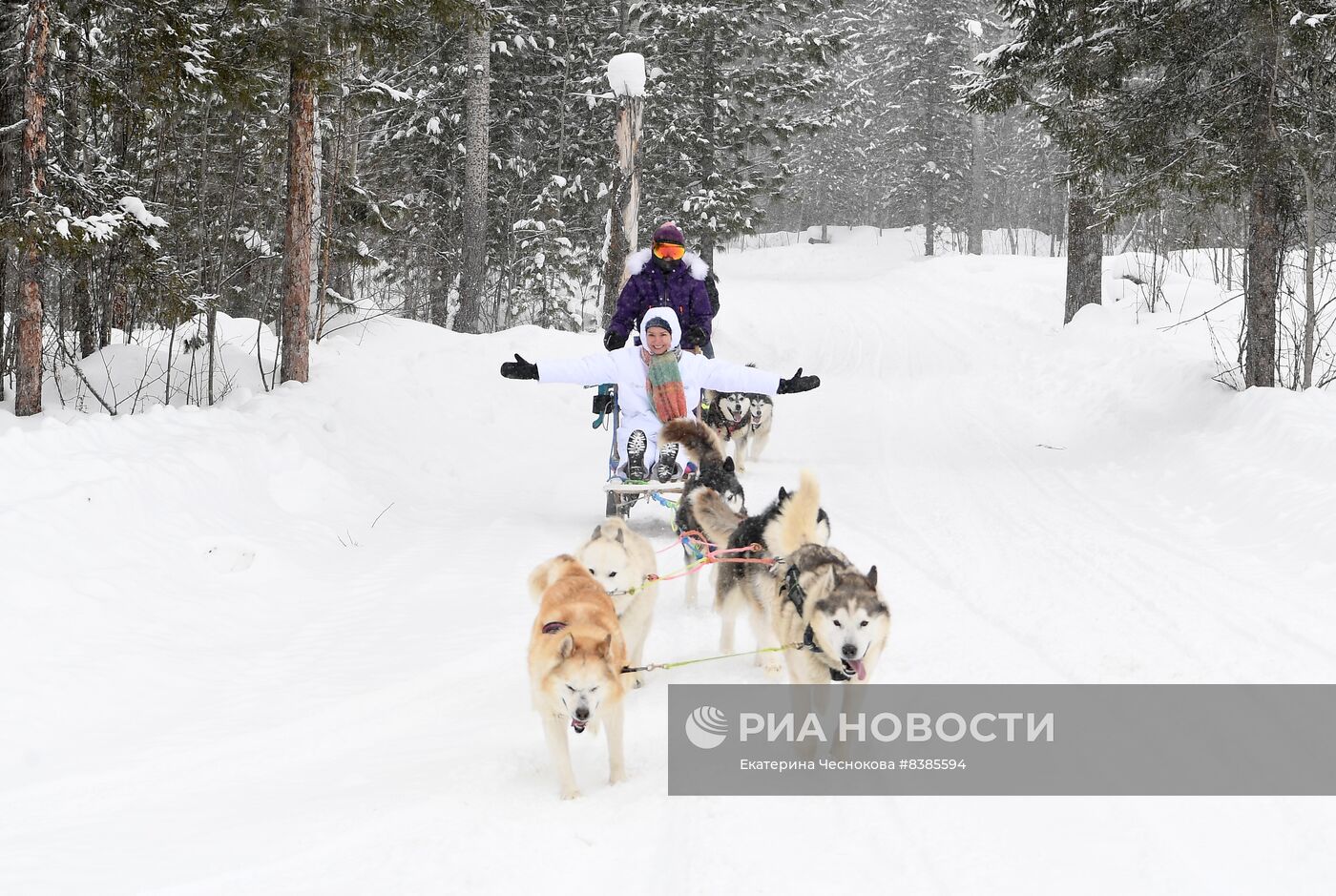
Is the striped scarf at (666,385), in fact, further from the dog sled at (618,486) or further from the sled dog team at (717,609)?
the sled dog team at (717,609)

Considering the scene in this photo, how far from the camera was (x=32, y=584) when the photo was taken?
517 cm

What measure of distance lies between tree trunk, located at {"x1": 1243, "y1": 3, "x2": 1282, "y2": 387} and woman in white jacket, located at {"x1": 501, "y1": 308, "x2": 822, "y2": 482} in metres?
5.14

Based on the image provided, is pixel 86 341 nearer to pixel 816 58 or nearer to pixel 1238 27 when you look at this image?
pixel 1238 27

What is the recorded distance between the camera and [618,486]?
7457 millimetres

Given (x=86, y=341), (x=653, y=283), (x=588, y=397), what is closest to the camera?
(x=653, y=283)

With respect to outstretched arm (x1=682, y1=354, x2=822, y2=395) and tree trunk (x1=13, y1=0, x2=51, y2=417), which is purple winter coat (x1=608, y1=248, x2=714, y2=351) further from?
tree trunk (x1=13, y1=0, x2=51, y2=417)

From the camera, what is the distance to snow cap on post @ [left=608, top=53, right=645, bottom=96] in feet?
47.9

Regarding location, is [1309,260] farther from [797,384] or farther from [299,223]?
[299,223]

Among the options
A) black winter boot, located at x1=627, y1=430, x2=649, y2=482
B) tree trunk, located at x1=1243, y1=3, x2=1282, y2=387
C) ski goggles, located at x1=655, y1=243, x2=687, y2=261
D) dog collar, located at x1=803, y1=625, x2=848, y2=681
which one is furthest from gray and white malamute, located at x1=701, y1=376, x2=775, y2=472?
dog collar, located at x1=803, y1=625, x2=848, y2=681

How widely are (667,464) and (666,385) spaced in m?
0.64

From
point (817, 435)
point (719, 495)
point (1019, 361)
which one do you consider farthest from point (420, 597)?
point (1019, 361)

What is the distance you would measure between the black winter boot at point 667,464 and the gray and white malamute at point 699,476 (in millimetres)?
525

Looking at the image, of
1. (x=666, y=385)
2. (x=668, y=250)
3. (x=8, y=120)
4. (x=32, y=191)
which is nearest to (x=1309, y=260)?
(x=668, y=250)

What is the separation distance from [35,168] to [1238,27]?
35.2 ft
